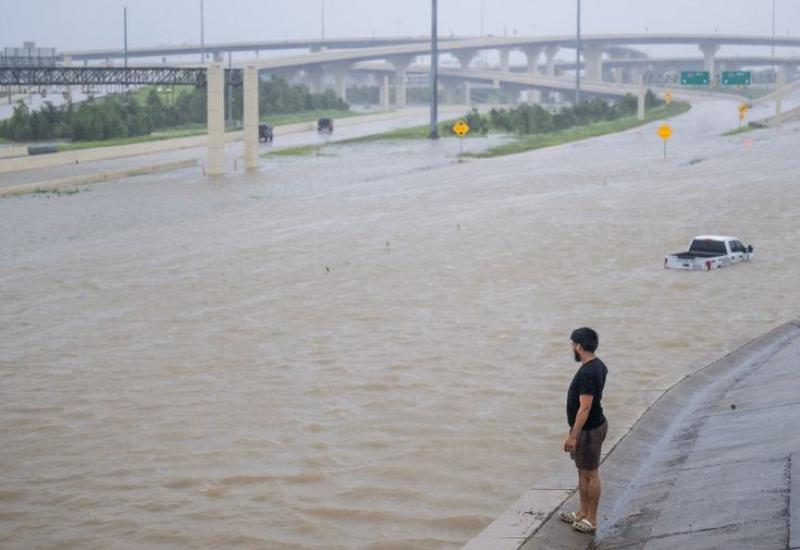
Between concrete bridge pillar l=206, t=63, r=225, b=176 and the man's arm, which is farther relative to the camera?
concrete bridge pillar l=206, t=63, r=225, b=176

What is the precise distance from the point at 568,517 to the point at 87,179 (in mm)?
47430

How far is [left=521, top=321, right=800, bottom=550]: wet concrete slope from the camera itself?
392 inches

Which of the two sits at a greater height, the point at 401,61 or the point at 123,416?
the point at 401,61

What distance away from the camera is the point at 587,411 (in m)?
9.79

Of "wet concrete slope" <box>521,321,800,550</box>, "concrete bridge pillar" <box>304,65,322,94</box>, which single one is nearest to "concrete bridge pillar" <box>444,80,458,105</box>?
"concrete bridge pillar" <box>304,65,322,94</box>

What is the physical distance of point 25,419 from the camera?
49.9 ft

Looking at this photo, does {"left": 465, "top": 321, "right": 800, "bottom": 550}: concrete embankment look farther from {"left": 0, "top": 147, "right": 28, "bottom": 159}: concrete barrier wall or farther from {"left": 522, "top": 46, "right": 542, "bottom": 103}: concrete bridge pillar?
{"left": 522, "top": 46, "right": 542, "bottom": 103}: concrete bridge pillar

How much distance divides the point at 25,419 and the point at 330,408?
353cm

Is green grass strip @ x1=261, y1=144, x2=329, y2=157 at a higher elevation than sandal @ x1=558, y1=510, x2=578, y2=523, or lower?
higher

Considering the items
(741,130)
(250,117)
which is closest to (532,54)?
(741,130)

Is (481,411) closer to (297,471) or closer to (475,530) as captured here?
(297,471)

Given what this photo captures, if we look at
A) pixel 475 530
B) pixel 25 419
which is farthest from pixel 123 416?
pixel 475 530

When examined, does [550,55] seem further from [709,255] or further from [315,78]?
[709,255]

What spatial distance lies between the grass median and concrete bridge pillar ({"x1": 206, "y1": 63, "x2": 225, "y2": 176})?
1429 cm
